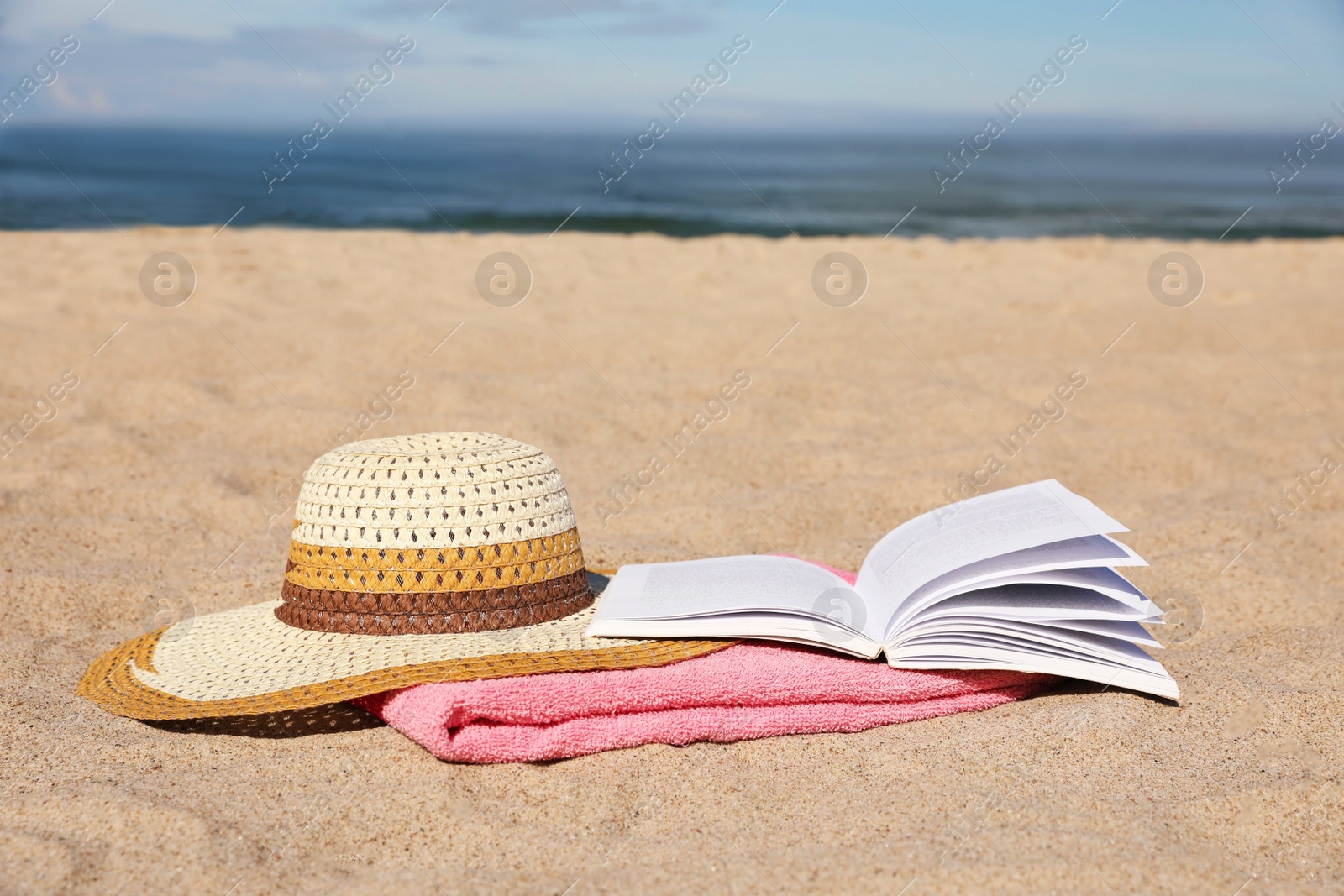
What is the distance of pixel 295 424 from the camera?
163 inches

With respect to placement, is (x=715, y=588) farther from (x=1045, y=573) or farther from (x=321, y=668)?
(x=321, y=668)

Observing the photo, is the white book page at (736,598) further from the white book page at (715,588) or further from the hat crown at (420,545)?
the hat crown at (420,545)

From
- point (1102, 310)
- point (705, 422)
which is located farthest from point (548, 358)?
Answer: point (1102, 310)

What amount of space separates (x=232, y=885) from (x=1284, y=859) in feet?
5.04

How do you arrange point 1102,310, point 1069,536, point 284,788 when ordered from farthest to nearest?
point 1102,310 < point 1069,536 < point 284,788

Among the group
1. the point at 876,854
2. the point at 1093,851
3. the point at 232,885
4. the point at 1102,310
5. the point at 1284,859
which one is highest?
the point at 1102,310

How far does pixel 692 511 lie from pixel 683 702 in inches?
56.9

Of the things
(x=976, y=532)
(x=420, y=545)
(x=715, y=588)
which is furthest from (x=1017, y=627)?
(x=420, y=545)

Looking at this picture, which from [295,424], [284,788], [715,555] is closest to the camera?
[284,788]

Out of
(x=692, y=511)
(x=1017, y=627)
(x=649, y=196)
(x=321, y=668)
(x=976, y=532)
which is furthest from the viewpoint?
(x=649, y=196)

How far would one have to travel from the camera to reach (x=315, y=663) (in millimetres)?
1980

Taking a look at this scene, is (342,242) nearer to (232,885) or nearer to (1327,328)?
(1327,328)

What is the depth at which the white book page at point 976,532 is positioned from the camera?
6.71 feet

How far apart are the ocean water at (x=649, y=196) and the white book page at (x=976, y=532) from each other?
10.8 meters
